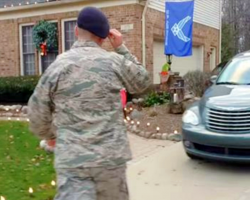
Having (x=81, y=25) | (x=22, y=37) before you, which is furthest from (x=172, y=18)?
(x=81, y=25)

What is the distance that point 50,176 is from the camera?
17.2 feet

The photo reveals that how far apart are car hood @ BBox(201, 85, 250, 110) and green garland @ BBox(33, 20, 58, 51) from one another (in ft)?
31.9

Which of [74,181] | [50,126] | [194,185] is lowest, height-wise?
[194,185]

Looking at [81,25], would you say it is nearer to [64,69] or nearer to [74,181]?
[64,69]

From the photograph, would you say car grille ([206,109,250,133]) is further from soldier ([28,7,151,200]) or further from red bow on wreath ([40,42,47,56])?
red bow on wreath ([40,42,47,56])

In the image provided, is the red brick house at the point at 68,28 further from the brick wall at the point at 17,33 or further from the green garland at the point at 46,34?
the green garland at the point at 46,34

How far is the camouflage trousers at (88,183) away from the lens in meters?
2.51

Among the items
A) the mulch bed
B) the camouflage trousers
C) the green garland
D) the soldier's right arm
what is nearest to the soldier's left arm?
→ the camouflage trousers

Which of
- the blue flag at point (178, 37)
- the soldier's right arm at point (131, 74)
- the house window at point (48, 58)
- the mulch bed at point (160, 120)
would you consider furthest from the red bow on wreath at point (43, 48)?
the soldier's right arm at point (131, 74)

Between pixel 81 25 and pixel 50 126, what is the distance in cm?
71

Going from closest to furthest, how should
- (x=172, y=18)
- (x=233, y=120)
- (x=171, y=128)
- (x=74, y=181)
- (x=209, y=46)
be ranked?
(x=74, y=181)
(x=233, y=120)
(x=171, y=128)
(x=172, y=18)
(x=209, y=46)

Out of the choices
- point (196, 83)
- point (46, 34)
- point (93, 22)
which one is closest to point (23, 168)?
point (93, 22)

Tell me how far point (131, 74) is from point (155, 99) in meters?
8.99

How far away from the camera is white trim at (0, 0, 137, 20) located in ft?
45.4
